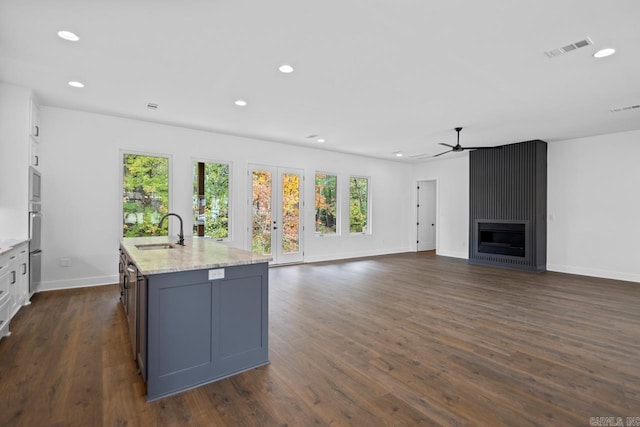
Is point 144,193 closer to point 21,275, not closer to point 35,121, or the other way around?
point 35,121

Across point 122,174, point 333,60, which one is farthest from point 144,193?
point 333,60

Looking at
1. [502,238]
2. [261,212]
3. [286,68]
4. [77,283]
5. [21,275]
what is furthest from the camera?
[502,238]

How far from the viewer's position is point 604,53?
308cm

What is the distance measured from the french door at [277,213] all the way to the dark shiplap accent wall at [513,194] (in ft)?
14.8

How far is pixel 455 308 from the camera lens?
422cm

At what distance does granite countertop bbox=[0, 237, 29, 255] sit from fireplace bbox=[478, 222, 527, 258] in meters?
8.65

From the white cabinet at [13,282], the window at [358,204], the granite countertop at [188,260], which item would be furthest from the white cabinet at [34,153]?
the window at [358,204]

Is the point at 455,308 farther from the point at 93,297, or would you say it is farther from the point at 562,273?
the point at 93,297

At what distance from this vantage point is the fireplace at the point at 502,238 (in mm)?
7176

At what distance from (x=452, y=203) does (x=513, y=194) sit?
200cm

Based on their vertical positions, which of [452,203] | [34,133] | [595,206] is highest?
[34,133]

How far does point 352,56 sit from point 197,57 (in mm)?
1625

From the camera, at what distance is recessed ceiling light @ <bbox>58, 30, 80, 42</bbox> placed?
9.36 feet

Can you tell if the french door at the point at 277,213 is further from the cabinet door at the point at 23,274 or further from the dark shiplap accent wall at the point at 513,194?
the dark shiplap accent wall at the point at 513,194
